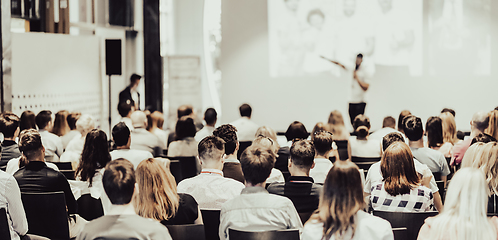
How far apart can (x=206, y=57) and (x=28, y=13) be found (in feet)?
13.3

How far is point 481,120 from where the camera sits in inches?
210

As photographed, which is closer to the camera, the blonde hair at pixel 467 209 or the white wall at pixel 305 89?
the blonde hair at pixel 467 209

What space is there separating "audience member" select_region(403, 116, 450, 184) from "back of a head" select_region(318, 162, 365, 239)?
2418 millimetres

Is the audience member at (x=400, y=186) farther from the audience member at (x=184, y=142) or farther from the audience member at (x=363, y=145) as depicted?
the audience member at (x=184, y=142)

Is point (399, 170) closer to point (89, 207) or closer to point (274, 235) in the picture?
point (274, 235)

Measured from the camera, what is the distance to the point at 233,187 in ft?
11.1

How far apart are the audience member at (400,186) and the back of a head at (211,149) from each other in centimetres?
104

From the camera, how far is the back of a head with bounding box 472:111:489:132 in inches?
209

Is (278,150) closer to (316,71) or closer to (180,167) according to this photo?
(180,167)

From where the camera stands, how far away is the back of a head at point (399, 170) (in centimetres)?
321

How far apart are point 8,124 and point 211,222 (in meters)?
2.47

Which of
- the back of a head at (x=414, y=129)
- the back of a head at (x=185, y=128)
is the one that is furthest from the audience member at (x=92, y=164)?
the back of a head at (x=414, y=129)

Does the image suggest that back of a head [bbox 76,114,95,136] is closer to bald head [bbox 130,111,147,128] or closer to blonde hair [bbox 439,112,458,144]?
bald head [bbox 130,111,147,128]

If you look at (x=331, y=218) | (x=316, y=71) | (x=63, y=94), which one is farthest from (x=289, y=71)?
(x=331, y=218)
